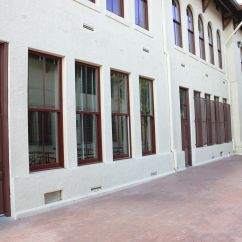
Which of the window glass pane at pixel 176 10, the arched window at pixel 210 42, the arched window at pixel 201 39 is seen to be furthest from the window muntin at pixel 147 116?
the arched window at pixel 210 42

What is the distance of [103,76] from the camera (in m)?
9.28

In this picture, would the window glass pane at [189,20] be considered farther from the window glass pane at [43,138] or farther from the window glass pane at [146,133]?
the window glass pane at [43,138]

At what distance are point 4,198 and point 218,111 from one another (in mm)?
13772

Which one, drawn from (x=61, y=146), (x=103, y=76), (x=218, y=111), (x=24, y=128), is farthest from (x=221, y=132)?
(x=24, y=128)

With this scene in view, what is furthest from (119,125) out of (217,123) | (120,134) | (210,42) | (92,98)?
(210,42)

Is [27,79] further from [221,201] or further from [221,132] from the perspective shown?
[221,132]

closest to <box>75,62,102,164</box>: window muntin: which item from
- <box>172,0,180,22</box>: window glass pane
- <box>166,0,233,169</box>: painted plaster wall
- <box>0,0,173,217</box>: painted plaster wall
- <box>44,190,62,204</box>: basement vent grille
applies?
<box>0,0,173,217</box>: painted plaster wall

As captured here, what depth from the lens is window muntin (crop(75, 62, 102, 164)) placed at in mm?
8609

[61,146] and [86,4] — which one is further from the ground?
[86,4]

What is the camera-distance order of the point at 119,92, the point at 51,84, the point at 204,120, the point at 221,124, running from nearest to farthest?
the point at 51,84 → the point at 119,92 → the point at 204,120 → the point at 221,124

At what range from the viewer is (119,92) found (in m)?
10.2

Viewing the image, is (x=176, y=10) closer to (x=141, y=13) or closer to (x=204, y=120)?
(x=141, y=13)

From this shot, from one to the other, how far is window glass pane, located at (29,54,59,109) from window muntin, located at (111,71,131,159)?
7.22 ft

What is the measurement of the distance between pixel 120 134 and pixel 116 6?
11.6ft
